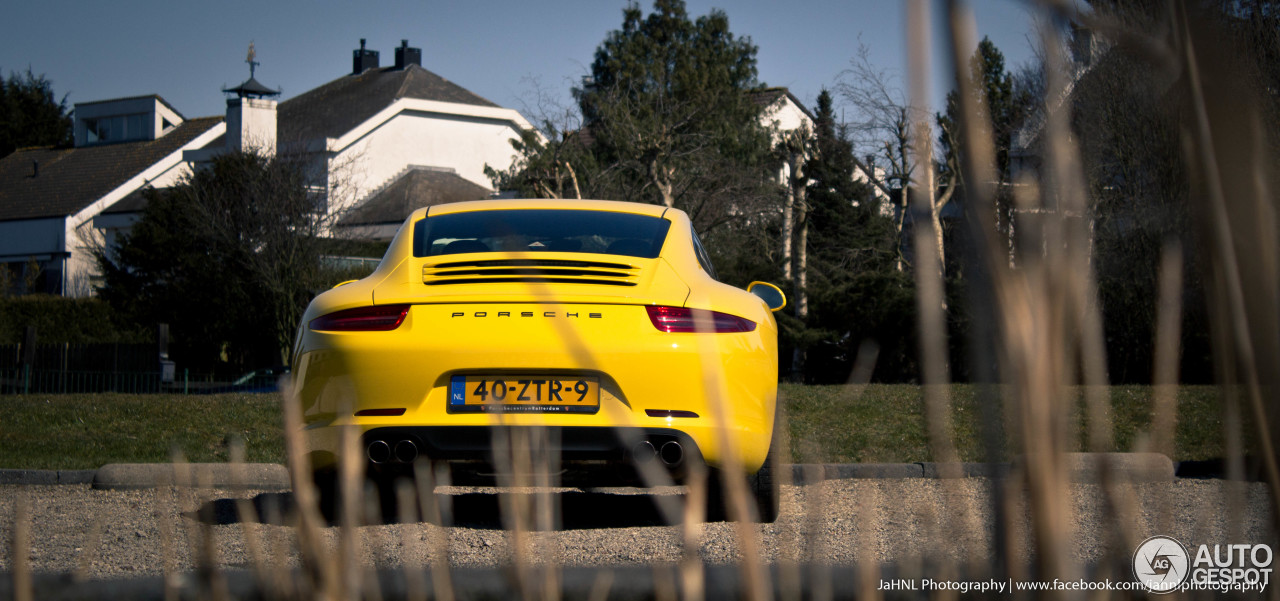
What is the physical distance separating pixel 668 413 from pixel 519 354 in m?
0.62

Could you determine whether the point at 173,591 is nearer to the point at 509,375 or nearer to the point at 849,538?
the point at 509,375

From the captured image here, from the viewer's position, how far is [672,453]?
4227 mm

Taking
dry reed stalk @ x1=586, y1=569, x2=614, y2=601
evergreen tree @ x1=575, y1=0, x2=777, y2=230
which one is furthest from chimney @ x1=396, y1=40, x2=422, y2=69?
dry reed stalk @ x1=586, y1=569, x2=614, y2=601

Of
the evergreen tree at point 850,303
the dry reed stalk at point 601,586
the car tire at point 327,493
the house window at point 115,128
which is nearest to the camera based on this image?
the dry reed stalk at point 601,586

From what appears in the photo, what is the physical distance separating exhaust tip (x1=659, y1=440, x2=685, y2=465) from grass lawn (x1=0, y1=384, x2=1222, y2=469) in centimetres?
263

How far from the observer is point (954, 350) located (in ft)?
58.4

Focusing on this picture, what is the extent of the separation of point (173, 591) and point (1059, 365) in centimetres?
116

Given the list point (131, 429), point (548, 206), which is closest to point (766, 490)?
point (548, 206)

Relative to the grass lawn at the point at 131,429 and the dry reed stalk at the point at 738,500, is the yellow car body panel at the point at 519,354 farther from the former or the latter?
the grass lawn at the point at 131,429

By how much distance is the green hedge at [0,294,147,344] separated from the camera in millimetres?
33500

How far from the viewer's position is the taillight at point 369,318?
4.37 meters

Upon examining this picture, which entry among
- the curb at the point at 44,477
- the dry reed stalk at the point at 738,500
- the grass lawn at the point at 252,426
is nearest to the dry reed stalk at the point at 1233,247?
the dry reed stalk at the point at 738,500

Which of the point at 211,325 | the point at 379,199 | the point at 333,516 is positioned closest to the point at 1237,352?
the point at 333,516

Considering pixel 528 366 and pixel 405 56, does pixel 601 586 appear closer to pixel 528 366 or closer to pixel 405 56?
pixel 528 366
